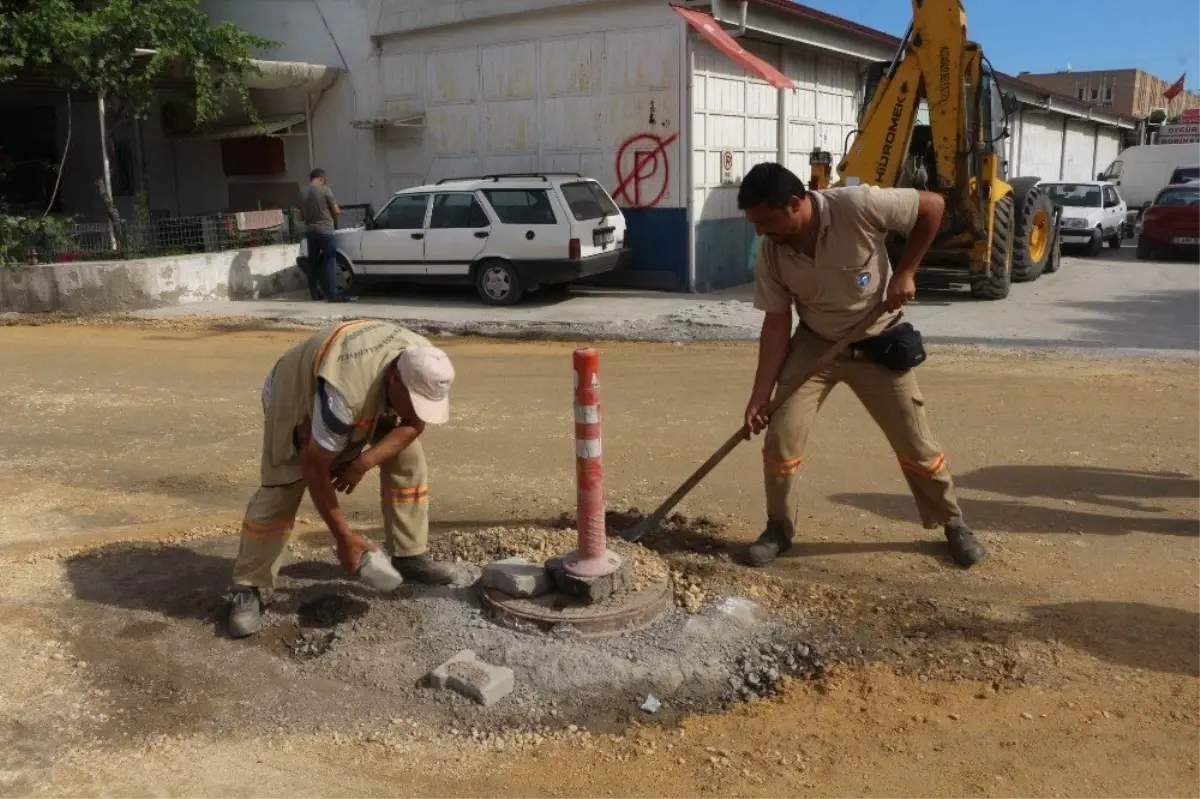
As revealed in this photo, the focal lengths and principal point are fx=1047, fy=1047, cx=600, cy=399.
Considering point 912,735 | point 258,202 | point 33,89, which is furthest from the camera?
point 258,202

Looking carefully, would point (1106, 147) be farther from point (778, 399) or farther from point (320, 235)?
point (778, 399)

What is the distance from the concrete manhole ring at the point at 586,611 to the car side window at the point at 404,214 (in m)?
10.4

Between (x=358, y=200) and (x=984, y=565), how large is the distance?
47.6 ft

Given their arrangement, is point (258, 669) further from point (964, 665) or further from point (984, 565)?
point (984, 565)

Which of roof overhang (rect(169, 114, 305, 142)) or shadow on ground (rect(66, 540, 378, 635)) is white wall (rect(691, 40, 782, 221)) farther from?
shadow on ground (rect(66, 540, 378, 635))

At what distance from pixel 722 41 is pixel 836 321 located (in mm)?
9801

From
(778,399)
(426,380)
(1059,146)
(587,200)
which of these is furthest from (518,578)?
(1059,146)

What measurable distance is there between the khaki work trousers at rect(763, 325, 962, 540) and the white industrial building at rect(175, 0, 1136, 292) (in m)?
9.65

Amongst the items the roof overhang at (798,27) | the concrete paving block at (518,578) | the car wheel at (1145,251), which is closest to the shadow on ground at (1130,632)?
the concrete paving block at (518,578)

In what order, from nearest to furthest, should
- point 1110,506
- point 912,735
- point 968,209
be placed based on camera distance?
point 912,735, point 1110,506, point 968,209

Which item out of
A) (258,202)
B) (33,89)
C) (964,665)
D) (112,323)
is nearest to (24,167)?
(33,89)

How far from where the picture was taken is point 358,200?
686 inches

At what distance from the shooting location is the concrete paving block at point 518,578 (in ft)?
13.8

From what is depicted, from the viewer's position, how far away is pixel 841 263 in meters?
4.47
